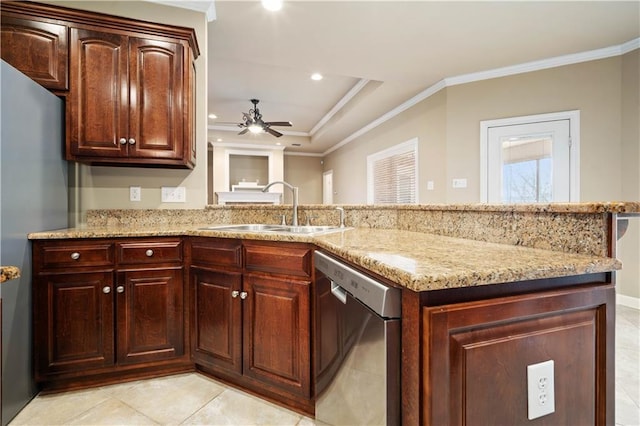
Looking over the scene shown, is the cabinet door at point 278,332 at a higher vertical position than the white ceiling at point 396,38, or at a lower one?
lower

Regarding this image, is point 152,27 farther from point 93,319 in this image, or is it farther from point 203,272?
point 93,319

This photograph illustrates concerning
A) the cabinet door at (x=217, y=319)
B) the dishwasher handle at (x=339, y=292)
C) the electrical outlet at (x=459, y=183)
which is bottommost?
the cabinet door at (x=217, y=319)

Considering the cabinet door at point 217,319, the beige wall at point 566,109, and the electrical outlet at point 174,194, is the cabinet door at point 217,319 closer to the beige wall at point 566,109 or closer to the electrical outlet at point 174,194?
the electrical outlet at point 174,194

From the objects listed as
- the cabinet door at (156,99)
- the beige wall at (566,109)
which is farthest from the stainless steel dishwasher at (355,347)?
the beige wall at (566,109)

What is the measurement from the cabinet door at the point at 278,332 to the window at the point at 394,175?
11.7 ft

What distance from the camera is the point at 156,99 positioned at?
6.57ft

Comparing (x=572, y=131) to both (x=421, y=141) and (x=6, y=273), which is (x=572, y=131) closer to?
(x=421, y=141)

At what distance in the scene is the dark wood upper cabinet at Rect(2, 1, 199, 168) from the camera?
182cm

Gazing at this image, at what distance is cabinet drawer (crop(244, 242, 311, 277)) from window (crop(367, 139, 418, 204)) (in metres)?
3.53

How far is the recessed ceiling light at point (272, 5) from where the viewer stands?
2.33 metres

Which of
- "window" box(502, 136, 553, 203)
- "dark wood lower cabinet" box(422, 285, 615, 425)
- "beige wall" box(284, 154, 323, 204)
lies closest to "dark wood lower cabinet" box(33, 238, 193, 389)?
"dark wood lower cabinet" box(422, 285, 615, 425)

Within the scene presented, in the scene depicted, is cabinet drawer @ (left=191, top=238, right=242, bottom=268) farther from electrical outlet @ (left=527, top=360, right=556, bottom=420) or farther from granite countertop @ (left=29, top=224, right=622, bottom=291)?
electrical outlet @ (left=527, top=360, right=556, bottom=420)

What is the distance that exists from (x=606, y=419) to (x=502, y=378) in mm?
368

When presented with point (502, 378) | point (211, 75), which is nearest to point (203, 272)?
point (502, 378)
